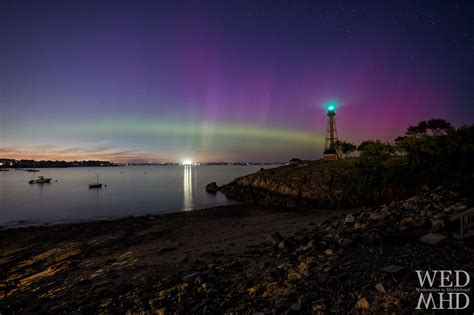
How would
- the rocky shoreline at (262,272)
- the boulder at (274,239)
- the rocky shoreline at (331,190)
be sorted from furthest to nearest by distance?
the rocky shoreline at (331,190)
the boulder at (274,239)
the rocky shoreline at (262,272)

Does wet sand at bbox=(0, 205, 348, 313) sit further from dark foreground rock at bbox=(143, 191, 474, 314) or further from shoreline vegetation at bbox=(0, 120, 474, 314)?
dark foreground rock at bbox=(143, 191, 474, 314)

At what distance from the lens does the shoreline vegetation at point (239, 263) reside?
688 cm

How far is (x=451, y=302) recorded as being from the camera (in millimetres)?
5500

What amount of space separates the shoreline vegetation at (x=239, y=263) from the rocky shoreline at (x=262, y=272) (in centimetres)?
4

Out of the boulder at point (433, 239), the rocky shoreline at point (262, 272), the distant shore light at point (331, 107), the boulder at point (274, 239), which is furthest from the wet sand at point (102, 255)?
the distant shore light at point (331, 107)

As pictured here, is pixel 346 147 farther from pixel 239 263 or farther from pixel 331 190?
pixel 239 263

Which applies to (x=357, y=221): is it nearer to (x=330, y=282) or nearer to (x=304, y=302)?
(x=330, y=282)

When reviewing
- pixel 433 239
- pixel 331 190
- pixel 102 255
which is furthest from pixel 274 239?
pixel 331 190

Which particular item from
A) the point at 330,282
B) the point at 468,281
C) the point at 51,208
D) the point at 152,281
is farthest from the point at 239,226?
the point at 51,208

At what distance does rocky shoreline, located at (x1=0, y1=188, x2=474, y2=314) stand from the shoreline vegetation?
1.6 inches

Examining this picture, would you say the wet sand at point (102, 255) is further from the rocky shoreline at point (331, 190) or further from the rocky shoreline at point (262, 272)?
the rocky shoreline at point (331, 190)

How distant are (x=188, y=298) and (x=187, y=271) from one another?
315 cm

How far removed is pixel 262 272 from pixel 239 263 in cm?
175

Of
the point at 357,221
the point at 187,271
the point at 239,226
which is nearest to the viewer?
the point at 187,271
